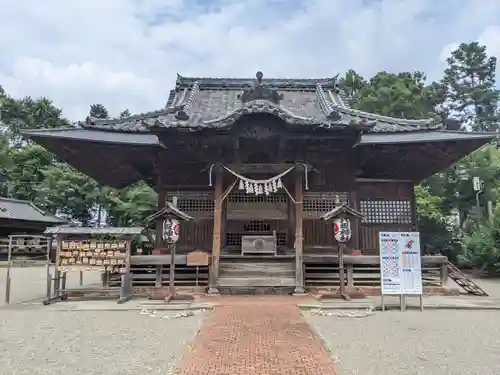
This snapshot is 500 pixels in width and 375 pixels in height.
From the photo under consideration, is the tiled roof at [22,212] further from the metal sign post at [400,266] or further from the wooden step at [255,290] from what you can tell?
the metal sign post at [400,266]

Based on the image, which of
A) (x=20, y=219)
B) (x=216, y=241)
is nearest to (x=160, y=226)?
(x=216, y=241)

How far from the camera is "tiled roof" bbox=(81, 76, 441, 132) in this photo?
10.2 metres

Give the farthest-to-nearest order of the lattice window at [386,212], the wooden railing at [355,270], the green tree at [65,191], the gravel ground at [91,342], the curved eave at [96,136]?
the green tree at [65,191], the lattice window at [386,212], the curved eave at [96,136], the wooden railing at [355,270], the gravel ground at [91,342]

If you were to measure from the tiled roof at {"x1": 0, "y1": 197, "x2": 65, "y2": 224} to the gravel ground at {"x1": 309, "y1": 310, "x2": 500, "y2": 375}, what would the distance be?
28.9 m

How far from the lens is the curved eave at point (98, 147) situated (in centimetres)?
1115

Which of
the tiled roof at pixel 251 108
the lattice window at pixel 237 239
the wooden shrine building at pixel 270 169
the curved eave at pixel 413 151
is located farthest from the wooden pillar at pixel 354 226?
the lattice window at pixel 237 239

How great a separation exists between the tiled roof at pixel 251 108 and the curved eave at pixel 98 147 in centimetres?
42

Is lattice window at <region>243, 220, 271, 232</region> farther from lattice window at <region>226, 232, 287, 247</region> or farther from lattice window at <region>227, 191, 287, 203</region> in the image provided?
lattice window at <region>227, 191, 287, 203</region>

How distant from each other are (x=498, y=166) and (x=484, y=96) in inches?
945

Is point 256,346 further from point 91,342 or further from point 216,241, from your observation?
point 216,241

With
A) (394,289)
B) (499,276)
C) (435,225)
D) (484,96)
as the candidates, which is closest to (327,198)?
(394,289)

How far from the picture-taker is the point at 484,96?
44000 mm

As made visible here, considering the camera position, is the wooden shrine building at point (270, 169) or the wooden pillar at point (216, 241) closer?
the wooden pillar at point (216, 241)

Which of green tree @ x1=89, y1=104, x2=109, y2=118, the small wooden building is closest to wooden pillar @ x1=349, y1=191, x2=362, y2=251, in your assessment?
the small wooden building
